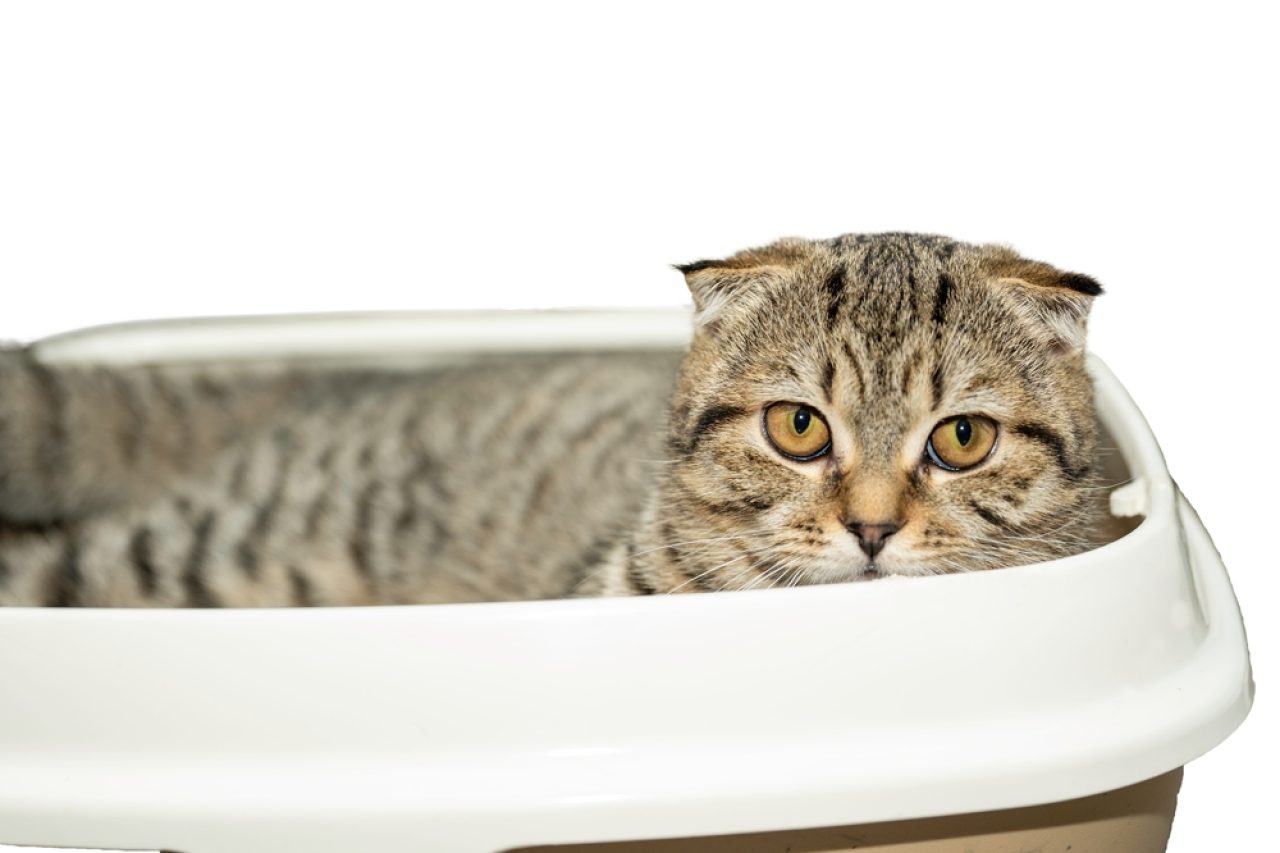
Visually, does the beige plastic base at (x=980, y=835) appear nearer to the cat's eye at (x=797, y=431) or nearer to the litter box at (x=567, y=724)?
the litter box at (x=567, y=724)

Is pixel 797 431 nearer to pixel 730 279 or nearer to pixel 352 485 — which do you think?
pixel 730 279

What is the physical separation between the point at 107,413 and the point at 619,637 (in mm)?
1494

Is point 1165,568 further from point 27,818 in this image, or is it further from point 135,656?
point 27,818

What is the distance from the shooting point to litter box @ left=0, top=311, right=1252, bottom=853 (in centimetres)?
153

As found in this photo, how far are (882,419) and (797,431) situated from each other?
117 millimetres

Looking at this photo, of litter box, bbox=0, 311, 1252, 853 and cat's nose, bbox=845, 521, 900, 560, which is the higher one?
cat's nose, bbox=845, 521, 900, 560

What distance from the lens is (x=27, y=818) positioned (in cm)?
157

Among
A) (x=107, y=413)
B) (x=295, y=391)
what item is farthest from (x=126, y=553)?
(x=295, y=391)

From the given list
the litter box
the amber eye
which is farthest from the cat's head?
the litter box

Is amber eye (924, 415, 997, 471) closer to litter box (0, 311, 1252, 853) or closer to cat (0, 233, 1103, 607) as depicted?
cat (0, 233, 1103, 607)

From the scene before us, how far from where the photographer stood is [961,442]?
176 centimetres

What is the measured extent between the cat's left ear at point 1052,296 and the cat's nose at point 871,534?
383 mm

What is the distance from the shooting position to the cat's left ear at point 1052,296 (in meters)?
1.79

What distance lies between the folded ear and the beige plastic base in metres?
0.72
